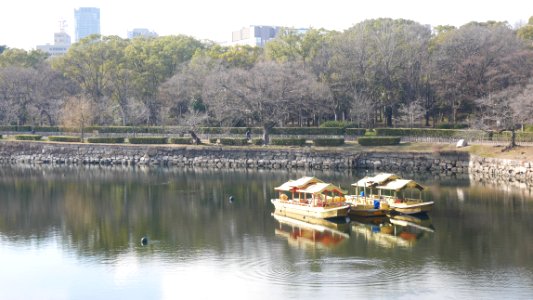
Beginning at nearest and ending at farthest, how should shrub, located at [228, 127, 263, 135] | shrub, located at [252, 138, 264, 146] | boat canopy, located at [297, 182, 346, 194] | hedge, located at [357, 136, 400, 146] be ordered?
1. boat canopy, located at [297, 182, 346, 194]
2. hedge, located at [357, 136, 400, 146]
3. shrub, located at [252, 138, 264, 146]
4. shrub, located at [228, 127, 263, 135]

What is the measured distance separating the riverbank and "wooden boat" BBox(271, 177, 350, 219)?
69.8ft

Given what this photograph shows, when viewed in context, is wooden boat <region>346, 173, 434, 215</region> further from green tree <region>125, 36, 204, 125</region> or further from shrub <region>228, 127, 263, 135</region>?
green tree <region>125, 36, 204, 125</region>

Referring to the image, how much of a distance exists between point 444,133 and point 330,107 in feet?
51.0

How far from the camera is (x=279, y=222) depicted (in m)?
41.4

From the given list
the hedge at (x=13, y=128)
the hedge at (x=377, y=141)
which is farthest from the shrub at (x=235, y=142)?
the hedge at (x=13, y=128)

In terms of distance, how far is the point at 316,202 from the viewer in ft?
139

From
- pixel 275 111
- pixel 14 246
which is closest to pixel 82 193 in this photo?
pixel 14 246

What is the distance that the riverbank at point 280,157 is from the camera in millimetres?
62625

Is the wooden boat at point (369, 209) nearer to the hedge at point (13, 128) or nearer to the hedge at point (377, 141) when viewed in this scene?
the hedge at point (377, 141)

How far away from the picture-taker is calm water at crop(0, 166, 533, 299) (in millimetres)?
27859

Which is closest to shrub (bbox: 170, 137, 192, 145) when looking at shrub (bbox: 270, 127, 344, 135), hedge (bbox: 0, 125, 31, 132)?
shrub (bbox: 270, 127, 344, 135)

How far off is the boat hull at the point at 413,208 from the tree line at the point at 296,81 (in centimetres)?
2212

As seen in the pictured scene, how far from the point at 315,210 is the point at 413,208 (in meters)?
5.95

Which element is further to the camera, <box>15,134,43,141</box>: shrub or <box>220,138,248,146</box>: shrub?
<box>15,134,43,141</box>: shrub
